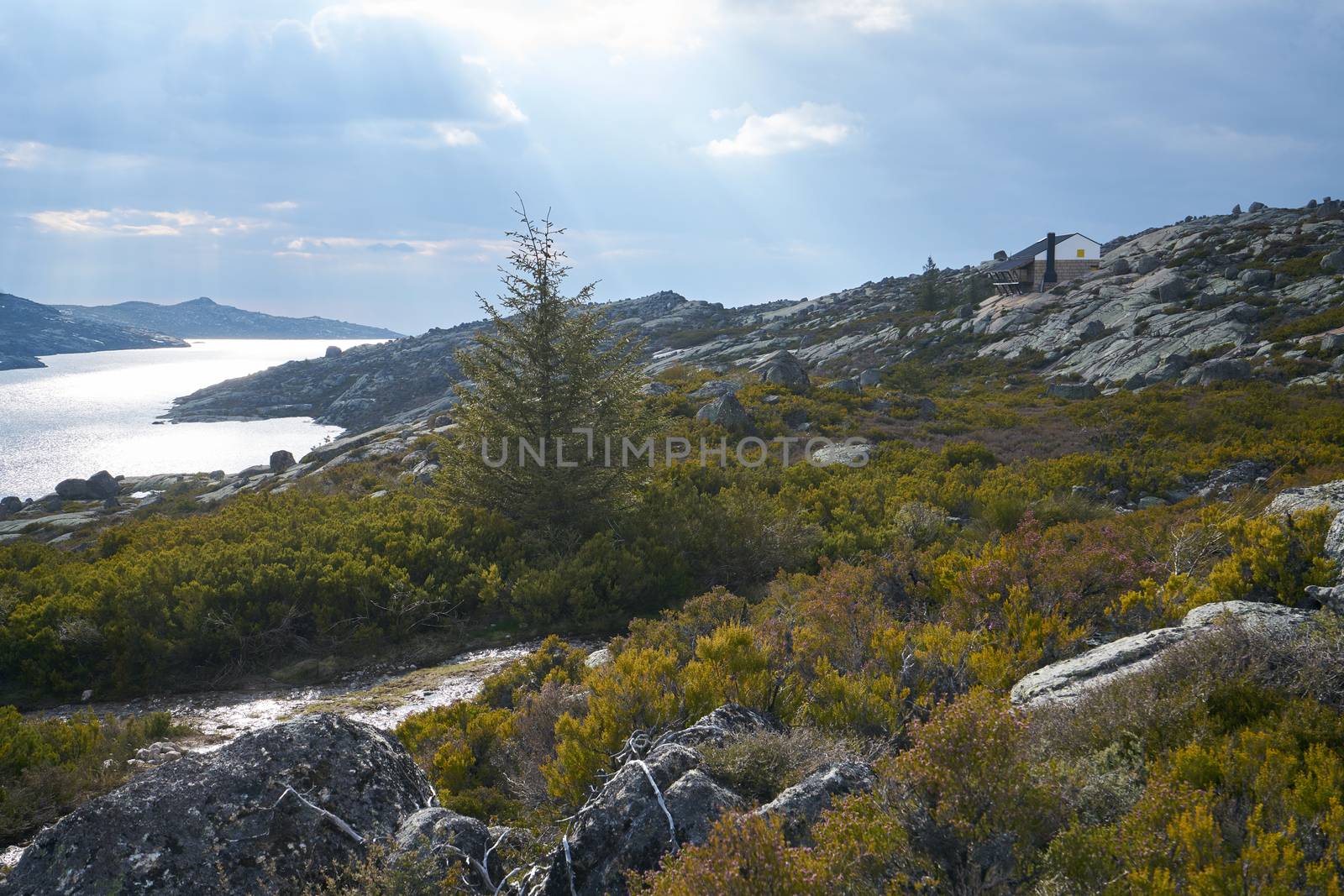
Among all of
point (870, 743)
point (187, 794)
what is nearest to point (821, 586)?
point (870, 743)

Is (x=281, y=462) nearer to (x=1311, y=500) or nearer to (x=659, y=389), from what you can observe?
(x=659, y=389)

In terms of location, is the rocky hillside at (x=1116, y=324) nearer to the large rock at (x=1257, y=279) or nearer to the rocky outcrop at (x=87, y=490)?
the large rock at (x=1257, y=279)

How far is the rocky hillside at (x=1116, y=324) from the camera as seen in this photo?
88.0 ft

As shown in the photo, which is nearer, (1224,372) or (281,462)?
(1224,372)

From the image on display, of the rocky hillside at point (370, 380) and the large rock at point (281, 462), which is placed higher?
the rocky hillside at point (370, 380)

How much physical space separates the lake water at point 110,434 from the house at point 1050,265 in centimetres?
5937

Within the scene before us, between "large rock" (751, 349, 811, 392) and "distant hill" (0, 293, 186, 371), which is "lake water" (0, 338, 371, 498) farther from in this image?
"distant hill" (0, 293, 186, 371)

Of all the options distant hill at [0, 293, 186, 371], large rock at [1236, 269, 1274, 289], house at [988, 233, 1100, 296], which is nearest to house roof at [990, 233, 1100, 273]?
house at [988, 233, 1100, 296]

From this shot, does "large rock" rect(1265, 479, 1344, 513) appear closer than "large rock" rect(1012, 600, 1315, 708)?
No

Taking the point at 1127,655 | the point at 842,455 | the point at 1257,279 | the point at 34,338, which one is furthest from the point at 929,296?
the point at 34,338

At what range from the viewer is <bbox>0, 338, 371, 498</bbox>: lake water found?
4606 centimetres

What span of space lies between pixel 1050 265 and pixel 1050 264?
0.28 ft

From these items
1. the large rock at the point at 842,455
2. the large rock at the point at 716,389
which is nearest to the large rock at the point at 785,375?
the large rock at the point at 716,389

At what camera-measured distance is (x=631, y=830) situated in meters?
3.06
